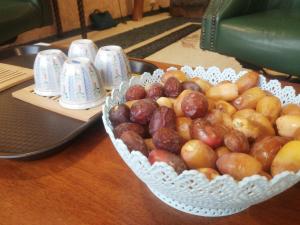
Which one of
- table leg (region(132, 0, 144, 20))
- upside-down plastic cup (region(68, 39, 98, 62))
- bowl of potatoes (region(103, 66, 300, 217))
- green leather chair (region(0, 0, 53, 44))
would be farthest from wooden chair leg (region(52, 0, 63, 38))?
bowl of potatoes (region(103, 66, 300, 217))

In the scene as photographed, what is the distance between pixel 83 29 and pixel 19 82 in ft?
5.32

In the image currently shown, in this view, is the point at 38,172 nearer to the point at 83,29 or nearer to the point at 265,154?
the point at 265,154

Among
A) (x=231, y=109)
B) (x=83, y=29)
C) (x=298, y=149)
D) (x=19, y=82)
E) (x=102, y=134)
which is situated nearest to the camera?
(x=298, y=149)

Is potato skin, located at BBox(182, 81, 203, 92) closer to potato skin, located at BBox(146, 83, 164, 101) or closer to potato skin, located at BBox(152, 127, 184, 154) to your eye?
potato skin, located at BBox(146, 83, 164, 101)

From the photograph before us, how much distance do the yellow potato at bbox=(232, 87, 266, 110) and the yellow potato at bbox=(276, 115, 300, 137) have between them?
53mm

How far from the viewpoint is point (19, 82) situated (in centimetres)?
69

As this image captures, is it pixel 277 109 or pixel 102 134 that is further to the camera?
pixel 102 134

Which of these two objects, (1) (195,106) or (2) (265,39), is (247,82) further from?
(2) (265,39)

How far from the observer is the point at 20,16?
147cm

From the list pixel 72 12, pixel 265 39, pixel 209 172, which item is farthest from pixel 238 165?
pixel 72 12

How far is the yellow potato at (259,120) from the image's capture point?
1.21ft

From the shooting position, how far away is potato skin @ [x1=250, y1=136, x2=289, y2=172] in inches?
12.7

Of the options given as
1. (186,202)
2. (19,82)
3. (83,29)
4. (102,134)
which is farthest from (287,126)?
(83,29)

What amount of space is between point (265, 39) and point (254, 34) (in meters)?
0.05
